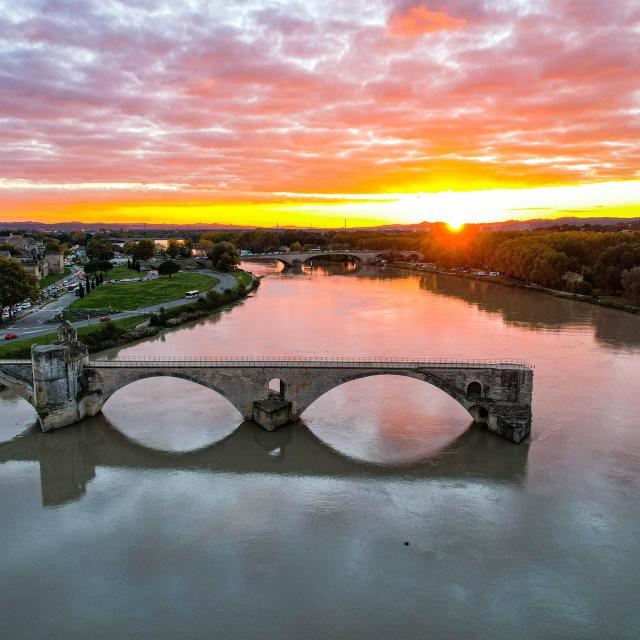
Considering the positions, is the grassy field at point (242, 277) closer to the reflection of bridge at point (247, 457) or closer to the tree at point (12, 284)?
the tree at point (12, 284)

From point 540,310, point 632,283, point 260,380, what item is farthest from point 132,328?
point 632,283

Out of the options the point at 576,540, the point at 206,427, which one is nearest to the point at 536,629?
the point at 576,540

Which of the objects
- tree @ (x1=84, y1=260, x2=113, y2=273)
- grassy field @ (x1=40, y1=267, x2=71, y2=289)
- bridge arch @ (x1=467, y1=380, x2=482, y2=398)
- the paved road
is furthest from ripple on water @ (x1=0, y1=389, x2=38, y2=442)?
tree @ (x1=84, y1=260, x2=113, y2=273)

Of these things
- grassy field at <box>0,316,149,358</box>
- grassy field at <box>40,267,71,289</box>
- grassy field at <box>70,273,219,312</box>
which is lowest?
grassy field at <box>0,316,149,358</box>

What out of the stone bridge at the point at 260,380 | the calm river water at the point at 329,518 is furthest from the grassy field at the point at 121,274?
the stone bridge at the point at 260,380

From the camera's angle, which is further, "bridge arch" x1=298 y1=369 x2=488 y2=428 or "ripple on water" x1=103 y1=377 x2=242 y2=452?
"bridge arch" x1=298 y1=369 x2=488 y2=428

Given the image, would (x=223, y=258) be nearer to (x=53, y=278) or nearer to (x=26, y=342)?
(x=53, y=278)

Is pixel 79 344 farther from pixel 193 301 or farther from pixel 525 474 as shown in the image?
pixel 193 301

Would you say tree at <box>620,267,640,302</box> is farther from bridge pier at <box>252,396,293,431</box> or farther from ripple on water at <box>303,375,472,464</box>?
bridge pier at <box>252,396,293,431</box>
